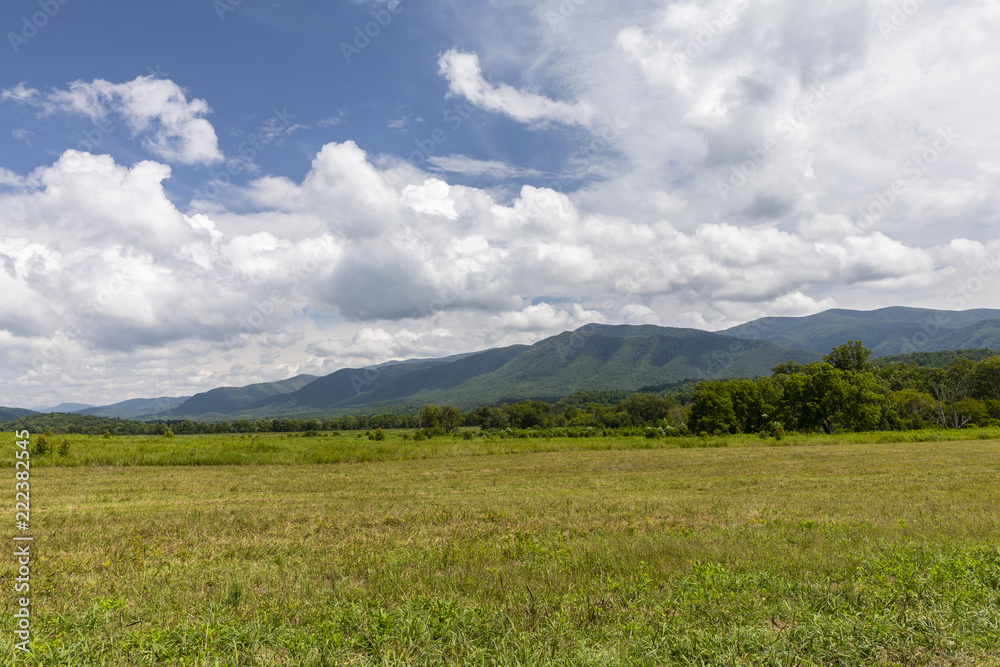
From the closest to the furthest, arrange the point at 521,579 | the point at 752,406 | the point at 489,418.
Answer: the point at 521,579 < the point at 752,406 < the point at 489,418

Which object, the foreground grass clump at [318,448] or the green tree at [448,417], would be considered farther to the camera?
the green tree at [448,417]

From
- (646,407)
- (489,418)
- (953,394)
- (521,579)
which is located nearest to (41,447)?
(521,579)

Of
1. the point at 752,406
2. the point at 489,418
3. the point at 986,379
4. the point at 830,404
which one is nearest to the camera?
the point at 830,404

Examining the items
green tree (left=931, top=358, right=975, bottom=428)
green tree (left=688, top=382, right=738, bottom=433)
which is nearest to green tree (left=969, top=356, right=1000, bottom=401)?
green tree (left=931, top=358, right=975, bottom=428)

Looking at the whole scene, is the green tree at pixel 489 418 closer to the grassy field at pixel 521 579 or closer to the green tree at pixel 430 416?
the green tree at pixel 430 416

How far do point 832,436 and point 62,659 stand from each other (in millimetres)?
59002

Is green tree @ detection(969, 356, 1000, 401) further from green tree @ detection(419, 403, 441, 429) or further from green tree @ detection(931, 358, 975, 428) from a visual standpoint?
green tree @ detection(419, 403, 441, 429)

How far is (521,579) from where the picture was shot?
7551mm

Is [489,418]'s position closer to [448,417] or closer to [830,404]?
[448,417]

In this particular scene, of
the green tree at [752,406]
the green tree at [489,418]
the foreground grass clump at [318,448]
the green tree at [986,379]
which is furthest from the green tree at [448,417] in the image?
the green tree at [986,379]

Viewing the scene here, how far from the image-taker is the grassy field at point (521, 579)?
5.40 m

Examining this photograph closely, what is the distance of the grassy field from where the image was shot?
540 centimetres

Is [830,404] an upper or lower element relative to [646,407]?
upper

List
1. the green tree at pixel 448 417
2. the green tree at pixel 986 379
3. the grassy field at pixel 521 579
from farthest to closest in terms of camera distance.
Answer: the green tree at pixel 448 417 → the green tree at pixel 986 379 → the grassy field at pixel 521 579
